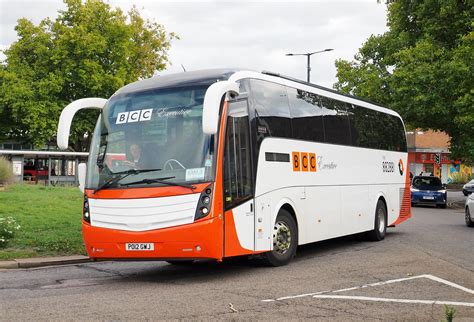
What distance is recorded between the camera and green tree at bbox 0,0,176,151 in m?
44.9

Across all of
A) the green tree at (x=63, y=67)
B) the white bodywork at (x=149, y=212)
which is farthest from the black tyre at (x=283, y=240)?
the green tree at (x=63, y=67)

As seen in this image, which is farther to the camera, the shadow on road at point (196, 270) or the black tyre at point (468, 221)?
the black tyre at point (468, 221)

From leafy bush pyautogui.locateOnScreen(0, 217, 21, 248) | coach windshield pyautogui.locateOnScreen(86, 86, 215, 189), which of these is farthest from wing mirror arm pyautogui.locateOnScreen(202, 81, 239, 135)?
leafy bush pyautogui.locateOnScreen(0, 217, 21, 248)

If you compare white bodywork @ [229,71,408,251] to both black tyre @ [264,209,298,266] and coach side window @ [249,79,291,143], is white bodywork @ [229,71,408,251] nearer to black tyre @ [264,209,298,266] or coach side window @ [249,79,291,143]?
coach side window @ [249,79,291,143]

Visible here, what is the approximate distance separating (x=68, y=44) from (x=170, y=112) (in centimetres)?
3929

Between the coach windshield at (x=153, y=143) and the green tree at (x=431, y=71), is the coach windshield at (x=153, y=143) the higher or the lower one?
the lower one

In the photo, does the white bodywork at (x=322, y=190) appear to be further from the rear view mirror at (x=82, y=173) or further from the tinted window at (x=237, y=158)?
the rear view mirror at (x=82, y=173)

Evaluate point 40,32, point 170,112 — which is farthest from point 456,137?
point 40,32

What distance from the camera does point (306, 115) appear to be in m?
12.1

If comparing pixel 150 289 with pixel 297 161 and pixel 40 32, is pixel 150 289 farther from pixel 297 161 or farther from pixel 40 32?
pixel 40 32

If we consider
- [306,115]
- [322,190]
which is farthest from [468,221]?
[306,115]

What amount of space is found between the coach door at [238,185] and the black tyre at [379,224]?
6668mm

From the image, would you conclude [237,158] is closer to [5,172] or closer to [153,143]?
[153,143]

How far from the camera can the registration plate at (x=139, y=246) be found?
884 cm
